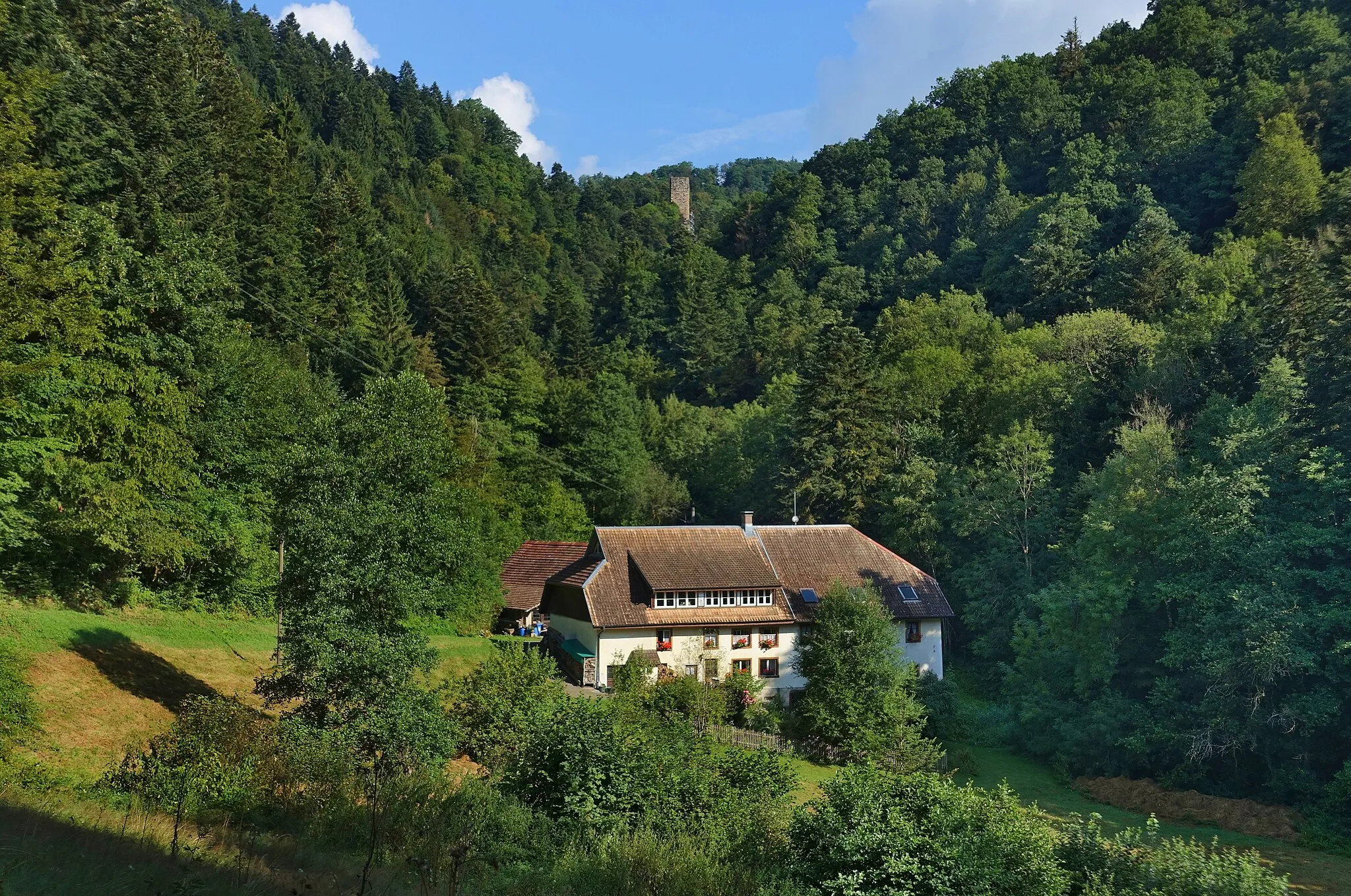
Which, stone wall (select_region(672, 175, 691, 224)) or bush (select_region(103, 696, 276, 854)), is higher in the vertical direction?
stone wall (select_region(672, 175, 691, 224))

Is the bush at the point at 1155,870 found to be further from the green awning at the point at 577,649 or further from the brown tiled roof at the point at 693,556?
the green awning at the point at 577,649

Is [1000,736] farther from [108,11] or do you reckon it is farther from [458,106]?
[458,106]

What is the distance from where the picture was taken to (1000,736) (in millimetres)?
35844

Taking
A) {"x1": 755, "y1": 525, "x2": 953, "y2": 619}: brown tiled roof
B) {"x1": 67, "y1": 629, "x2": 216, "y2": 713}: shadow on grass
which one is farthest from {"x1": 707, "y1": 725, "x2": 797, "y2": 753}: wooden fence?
{"x1": 67, "y1": 629, "x2": 216, "y2": 713}: shadow on grass

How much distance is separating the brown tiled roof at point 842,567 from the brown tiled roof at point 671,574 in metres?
1.20

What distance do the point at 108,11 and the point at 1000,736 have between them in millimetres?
51540

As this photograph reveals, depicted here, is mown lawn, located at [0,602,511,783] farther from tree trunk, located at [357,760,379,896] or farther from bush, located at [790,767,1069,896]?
bush, located at [790,767,1069,896]

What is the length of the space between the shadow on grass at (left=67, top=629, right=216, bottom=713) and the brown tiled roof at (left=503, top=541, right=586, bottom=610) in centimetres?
1901

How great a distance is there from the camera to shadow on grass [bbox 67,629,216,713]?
2100 centimetres

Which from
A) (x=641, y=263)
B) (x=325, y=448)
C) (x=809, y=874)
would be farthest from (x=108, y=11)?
(x=641, y=263)

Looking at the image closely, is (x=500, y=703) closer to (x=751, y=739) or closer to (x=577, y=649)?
(x=751, y=739)

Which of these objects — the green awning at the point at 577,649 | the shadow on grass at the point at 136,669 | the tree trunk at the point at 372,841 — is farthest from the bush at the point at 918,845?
the green awning at the point at 577,649

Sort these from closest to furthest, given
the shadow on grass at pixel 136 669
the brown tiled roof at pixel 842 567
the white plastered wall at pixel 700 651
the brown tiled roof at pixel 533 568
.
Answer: the shadow on grass at pixel 136 669
the white plastered wall at pixel 700 651
the brown tiled roof at pixel 842 567
the brown tiled roof at pixel 533 568

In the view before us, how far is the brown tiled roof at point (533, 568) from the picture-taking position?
4272 cm
